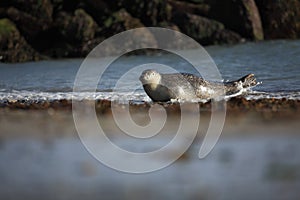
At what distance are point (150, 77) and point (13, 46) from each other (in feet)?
41.6

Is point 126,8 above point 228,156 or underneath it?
above

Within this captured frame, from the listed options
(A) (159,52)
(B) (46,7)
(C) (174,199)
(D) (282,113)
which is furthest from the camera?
(B) (46,7)

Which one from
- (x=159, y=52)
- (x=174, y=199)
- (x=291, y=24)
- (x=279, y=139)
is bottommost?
(x=174, y=199)

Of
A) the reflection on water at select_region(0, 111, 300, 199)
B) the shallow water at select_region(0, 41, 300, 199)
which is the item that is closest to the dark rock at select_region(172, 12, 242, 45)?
the shallow water at select_region(0, 41, 300, 199)

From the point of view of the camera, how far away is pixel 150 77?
7.05 meters

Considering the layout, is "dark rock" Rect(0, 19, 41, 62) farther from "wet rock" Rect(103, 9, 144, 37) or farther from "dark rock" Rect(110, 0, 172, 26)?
"dark rock" Rect(110, 0, 172, 26)

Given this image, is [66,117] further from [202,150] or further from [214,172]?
[214,172]

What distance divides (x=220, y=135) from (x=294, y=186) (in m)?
1.27

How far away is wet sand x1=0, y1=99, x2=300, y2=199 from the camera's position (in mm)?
2775

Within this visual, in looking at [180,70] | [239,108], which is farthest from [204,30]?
[239,108]

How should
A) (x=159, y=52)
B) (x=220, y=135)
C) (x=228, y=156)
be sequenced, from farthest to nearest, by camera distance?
(x=159, y=52)
(x=220, y=135)
(x=228, y=156)

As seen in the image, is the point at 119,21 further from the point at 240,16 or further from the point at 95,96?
the point at 95,96

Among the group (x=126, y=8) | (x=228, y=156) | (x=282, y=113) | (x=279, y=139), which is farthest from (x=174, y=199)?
(x=126, y=8)

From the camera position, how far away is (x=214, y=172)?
311cm
